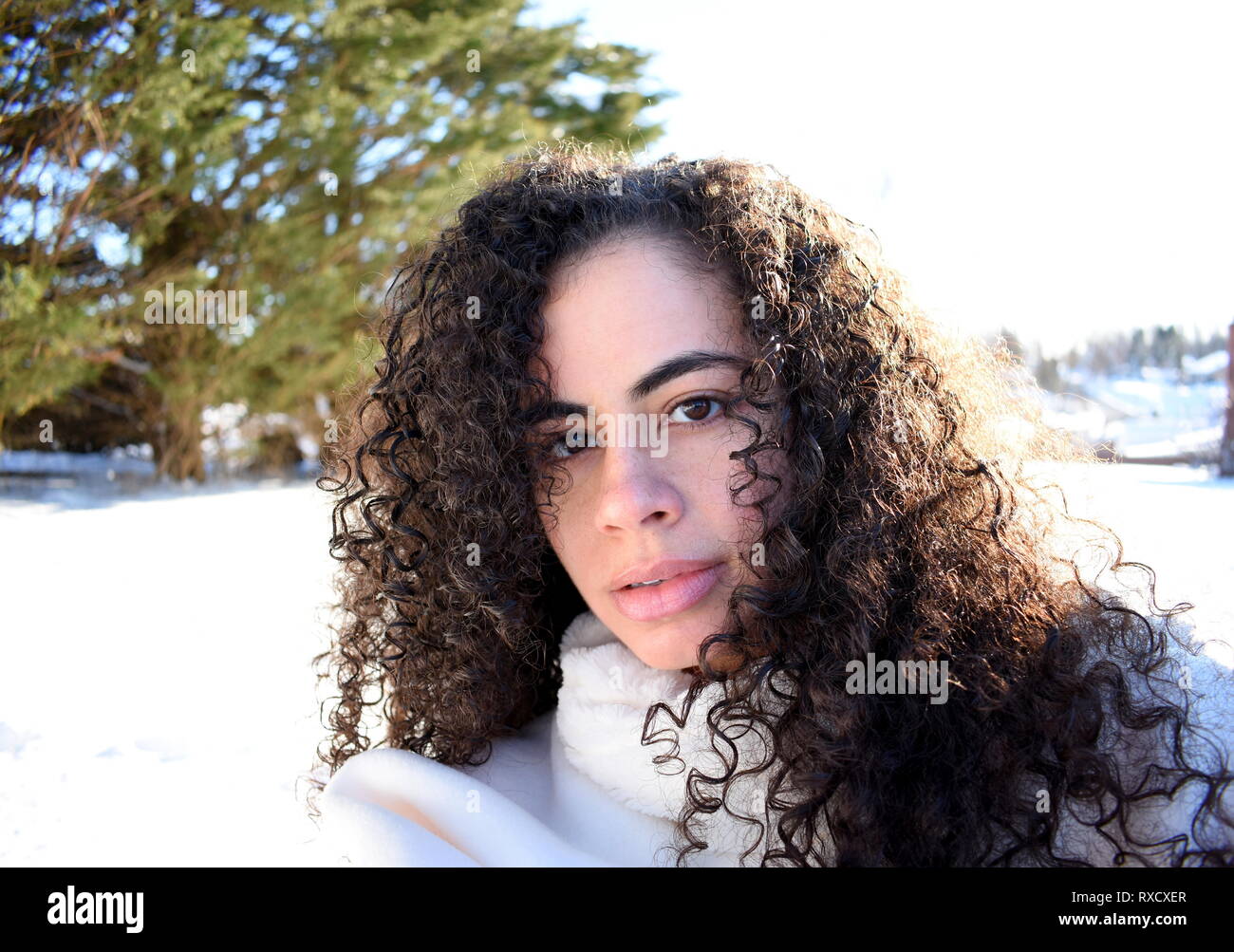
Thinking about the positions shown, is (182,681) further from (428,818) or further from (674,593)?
(674,593)

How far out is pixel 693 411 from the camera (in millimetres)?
1628

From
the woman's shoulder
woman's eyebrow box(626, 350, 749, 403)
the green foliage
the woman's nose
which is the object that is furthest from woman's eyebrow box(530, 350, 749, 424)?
the green foliage

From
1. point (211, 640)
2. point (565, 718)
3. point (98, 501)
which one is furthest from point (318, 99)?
point (565, 718)

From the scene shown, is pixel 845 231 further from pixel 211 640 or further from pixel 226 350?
pixel 226 350

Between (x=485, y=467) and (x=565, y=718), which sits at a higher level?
(x=485, y=467)

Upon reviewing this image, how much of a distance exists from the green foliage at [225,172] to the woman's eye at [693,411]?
187 inches

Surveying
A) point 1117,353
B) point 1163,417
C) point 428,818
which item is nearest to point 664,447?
point 428,818

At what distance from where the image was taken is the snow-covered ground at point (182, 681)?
221 centimetres

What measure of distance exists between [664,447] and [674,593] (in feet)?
0.85

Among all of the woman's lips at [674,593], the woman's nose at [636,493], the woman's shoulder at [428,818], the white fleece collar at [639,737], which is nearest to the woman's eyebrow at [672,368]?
the woman's nose at [636,493]

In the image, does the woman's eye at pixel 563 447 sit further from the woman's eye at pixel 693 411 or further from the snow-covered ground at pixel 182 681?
the snow-covered ground at pixel 182 681

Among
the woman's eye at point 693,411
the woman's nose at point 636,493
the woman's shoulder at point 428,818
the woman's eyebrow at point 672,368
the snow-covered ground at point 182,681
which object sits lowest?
the snow-covered ground at point 182,681

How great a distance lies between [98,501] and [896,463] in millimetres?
8585
